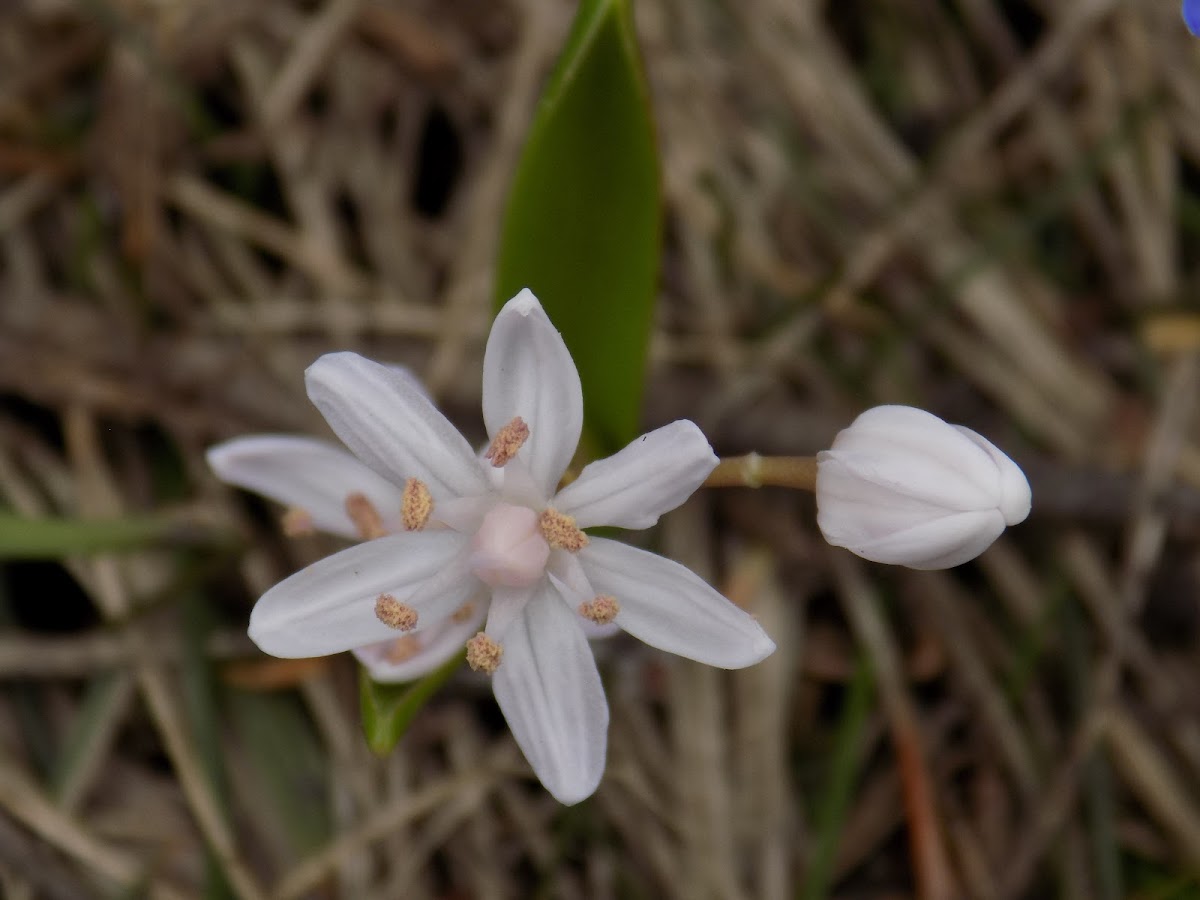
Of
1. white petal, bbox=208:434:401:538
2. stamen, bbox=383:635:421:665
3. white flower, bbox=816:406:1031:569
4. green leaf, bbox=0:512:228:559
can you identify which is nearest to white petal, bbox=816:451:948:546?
white flower, bbox=816:406:1031:569

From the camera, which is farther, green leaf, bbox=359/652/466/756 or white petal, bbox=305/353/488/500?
green leaf, bbox=359/652/466/756

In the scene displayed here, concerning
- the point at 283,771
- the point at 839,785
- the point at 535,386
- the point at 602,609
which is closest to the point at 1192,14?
the point at 535,386

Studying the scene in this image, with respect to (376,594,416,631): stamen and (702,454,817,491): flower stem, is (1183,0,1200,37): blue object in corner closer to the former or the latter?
(702,454,817,491): flower stem

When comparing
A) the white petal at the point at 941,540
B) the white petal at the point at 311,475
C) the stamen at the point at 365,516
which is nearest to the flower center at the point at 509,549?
the stamen at the point at 365,516

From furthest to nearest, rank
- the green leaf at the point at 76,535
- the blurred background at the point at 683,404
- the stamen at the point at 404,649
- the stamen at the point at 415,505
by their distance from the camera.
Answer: the blurred background at the point at 683,404
the green leaf at the point at 76,535
the stamen at the point at 404,649
the stamen at the point at 415,505

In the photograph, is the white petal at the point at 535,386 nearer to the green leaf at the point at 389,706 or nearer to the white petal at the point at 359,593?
the white petal at the point at 359,593

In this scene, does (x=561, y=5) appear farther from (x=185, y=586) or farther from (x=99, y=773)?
(x=99, y=773)
